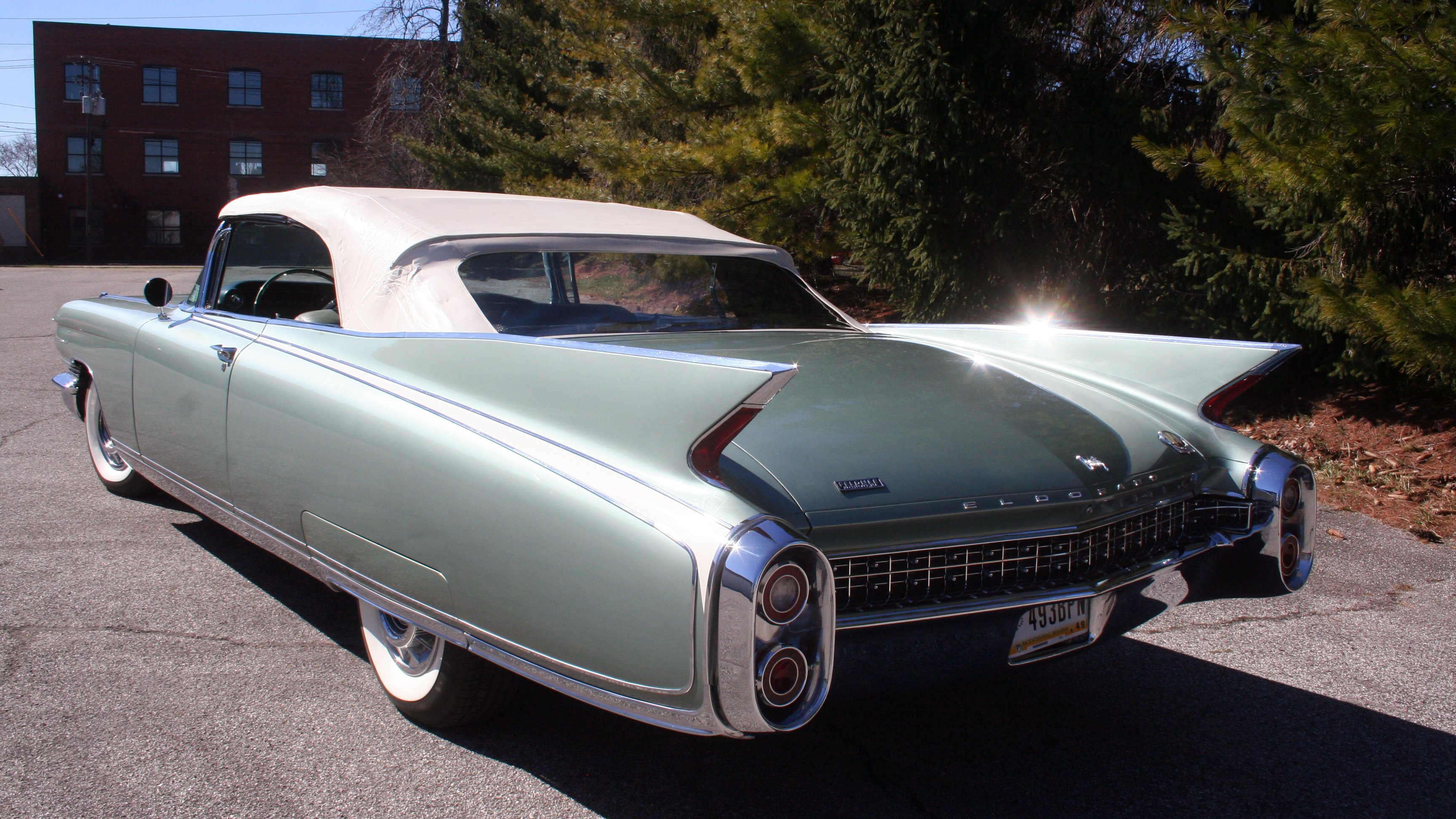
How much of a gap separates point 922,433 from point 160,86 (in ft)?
148

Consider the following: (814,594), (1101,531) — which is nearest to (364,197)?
(814,594)

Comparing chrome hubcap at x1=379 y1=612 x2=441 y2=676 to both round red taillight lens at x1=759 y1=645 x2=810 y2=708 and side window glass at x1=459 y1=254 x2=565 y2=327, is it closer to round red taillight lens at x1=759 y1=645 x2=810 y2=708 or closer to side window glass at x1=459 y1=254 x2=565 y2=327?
side window glass at x1=459 y1=254 x2=565 y2=327

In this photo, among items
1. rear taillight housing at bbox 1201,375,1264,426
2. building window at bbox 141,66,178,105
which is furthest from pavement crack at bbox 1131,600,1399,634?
building window at bbox 141,66,178,105

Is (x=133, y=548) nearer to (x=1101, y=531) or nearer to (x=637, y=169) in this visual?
(x=1101, y=531)

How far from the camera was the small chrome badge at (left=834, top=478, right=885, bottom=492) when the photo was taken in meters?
2.14

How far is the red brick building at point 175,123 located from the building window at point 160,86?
46 millimetres

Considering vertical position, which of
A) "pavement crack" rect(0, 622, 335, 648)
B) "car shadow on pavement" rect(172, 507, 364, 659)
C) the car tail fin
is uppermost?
the car tail fin

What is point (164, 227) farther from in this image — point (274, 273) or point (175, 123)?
point (274, 273)

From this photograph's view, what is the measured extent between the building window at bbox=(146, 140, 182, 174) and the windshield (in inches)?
1699

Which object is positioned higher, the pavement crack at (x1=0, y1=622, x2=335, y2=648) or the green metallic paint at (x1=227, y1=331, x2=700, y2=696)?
the green metallic paint at (x1=227, y1=331, x2=700, y2=696)

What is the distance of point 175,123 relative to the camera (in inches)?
1564

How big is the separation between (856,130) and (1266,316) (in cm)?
329

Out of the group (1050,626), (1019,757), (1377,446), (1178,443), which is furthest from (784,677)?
(1377,446)

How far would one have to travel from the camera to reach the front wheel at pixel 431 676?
2533mm
